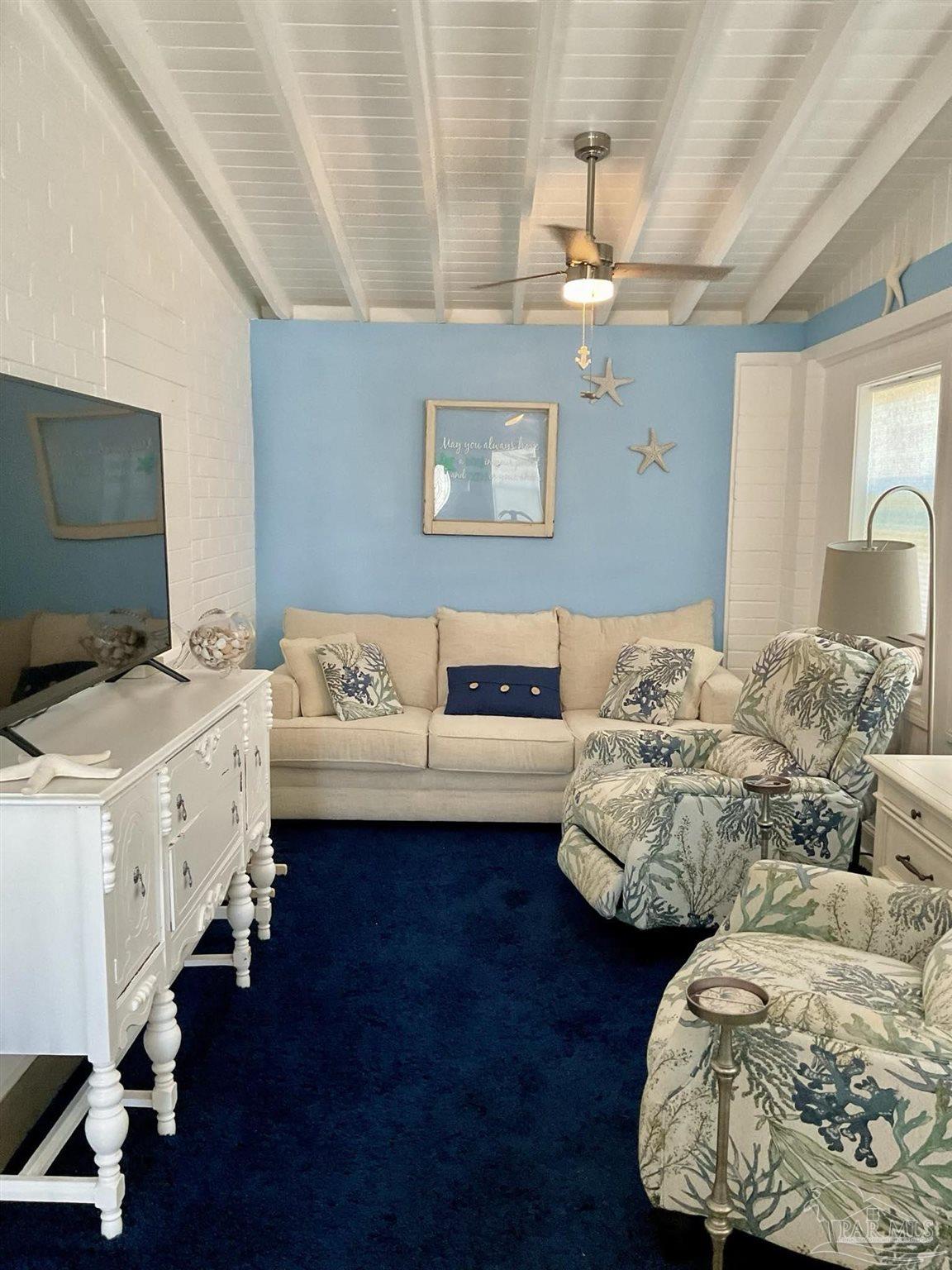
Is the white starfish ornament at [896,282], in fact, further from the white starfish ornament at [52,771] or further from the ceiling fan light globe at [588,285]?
the white starfish ornament at [52,771]

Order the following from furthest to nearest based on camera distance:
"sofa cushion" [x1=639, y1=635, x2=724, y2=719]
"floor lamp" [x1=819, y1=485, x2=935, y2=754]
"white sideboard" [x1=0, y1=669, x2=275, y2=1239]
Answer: "sofa cushion" [x1=639, y1=635, x2=724, y2=719]
"floor lamp" [x1=819, y1=485, x2=935, y2=754]
"white sideboard" [x1=0, y1=669, x2=275, y2=1239]

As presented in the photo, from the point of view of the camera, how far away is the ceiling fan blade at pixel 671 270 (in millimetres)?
3783

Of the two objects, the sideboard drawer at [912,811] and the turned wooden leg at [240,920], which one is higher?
the sideboard drawer at [912,811]

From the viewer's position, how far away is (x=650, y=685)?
477 cm

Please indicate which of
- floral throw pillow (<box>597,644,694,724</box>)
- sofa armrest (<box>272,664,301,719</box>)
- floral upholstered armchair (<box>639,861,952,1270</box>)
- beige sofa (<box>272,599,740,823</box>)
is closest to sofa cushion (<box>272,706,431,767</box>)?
beige sofa (<box>272,599,740,823</box>)

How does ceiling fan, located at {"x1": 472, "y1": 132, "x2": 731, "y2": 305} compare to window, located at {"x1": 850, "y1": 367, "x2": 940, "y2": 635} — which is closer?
ceiling fan, located at {"x1": 472, "y1": 132, "x2": 731, "y2": 305}

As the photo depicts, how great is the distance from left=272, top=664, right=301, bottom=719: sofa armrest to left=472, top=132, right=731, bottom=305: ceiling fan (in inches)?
77.5

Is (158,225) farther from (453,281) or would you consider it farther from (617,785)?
(617,785)

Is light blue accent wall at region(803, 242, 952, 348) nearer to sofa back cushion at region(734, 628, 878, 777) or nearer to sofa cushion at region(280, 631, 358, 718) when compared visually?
sofa back cushion at region(734, 628, 878, 777)

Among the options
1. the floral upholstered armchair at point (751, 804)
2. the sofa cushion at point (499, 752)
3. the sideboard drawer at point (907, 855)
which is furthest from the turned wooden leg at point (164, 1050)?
the sofa cushion at point (499, 752)

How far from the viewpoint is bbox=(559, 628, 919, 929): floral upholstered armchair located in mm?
3096

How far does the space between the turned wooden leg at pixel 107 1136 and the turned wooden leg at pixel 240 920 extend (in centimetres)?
99

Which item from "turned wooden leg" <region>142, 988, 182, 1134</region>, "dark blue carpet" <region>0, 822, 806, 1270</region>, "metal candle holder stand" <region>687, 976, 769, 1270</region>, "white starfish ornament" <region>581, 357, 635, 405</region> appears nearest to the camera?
"metal candle holder stand" <region>687, 976, 769, 1270</region>

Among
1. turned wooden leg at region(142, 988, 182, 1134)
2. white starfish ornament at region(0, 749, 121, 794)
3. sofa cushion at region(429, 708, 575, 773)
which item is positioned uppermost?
white starfish ornament at region(0, 749, 121, 794)
